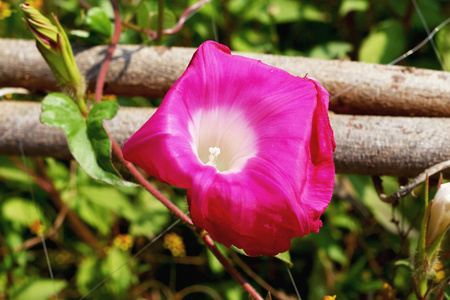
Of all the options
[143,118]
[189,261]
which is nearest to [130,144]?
[143,118]

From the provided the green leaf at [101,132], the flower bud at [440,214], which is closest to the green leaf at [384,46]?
the flower bud at [440,214]

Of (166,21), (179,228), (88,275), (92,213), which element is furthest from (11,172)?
(166,21)

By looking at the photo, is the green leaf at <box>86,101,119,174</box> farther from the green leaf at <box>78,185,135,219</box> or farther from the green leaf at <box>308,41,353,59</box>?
the green leaf at <box>308,41,353,59</box>

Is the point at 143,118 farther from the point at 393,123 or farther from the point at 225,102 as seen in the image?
the point at 393,123

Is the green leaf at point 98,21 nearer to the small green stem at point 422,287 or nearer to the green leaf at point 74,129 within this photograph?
the green leaf at point 74,129

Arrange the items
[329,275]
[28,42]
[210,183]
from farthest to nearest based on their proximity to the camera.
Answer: [329,275], [28,42], [210,183]

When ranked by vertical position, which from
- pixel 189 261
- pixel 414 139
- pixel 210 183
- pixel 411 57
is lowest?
pixel 189 261
